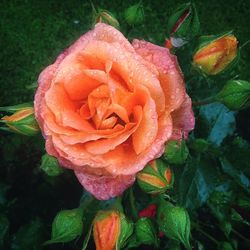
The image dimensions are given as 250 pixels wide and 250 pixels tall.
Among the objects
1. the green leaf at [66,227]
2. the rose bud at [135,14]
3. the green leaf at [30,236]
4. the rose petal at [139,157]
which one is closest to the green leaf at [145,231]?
the green leaf at [66,227]

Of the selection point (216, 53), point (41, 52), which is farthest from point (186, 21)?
point (41, 52)

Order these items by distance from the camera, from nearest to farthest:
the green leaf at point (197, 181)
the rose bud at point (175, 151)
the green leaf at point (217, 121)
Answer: the rose bud at point (175, 151), the green leaf at point (197, 181), the green leaf at point (217, 121)

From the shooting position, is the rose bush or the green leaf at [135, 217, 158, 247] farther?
the green leaf at [135, 217, 158, 247]

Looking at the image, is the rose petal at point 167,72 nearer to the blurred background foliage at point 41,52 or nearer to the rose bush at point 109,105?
the rose bush at point 109,105

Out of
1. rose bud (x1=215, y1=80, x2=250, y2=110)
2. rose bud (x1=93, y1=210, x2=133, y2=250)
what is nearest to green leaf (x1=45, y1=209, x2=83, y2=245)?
rose bud (x1=93, y1=210, x2=133, y2=250)

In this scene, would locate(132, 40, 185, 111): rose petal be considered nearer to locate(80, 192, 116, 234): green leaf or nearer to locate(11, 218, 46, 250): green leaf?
locate(80, 192, 116, 234): green leaf

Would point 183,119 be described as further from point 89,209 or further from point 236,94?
point 89,209

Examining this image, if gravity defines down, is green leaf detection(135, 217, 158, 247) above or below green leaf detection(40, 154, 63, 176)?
below
